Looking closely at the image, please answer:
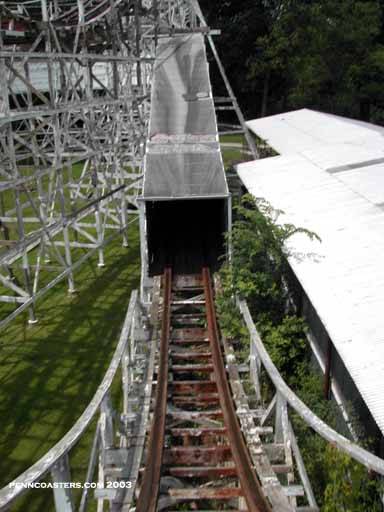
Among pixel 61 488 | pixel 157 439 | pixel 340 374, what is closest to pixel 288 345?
pixel 340 374

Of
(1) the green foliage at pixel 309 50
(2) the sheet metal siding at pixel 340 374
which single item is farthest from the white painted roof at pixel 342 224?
(1) the green foliage at pixel 309 50

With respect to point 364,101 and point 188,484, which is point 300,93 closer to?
point 364,101

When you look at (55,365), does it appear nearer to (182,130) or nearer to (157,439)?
(157,439)

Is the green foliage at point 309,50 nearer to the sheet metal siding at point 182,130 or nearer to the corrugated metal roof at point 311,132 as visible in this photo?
the corrugated metal roof at point 311,132

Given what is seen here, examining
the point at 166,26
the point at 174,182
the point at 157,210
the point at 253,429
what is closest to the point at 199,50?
the point at 166,26

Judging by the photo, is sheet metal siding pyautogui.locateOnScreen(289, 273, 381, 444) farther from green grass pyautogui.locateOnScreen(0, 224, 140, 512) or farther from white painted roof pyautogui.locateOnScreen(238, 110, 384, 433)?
green grass pyautogui.locateOnScreen(0, 224, 140, 512)
